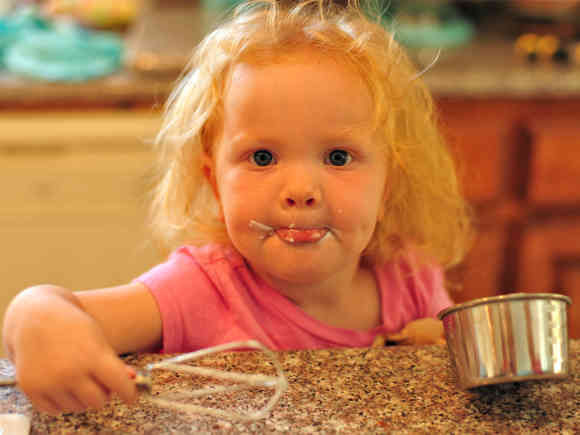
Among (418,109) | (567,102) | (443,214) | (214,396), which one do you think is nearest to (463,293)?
(567,102)

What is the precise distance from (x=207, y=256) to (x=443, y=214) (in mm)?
368

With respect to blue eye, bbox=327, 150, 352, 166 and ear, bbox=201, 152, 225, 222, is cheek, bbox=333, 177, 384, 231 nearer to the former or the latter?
blue eye, bbox=327, 150, 352, 166

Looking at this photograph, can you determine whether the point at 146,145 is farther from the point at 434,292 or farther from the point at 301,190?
the point at 301,190

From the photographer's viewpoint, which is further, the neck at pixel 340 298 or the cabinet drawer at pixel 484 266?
the cabinet drawer at pixel 484 266

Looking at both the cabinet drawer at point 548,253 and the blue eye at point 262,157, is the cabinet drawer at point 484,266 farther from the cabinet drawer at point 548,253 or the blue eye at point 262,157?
the blue eye at point 262,157

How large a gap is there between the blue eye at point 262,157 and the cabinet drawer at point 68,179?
1186mm

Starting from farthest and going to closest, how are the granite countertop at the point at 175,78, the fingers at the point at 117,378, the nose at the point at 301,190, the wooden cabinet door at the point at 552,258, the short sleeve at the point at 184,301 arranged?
the wooden cabinet door at the point at 552,258, the granite countertop at the point at 175,78, the short sleeve at the point at 184,301, the nose at the point at 301,190, the fingers at the point at 117,378

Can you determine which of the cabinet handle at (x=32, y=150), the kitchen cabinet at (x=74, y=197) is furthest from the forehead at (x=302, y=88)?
the cabinet handle at (x=32, y=150)

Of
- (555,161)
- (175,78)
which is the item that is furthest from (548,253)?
(175,78)

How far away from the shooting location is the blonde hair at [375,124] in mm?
792

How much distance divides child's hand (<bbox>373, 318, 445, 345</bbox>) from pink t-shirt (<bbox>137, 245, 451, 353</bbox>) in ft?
0.28

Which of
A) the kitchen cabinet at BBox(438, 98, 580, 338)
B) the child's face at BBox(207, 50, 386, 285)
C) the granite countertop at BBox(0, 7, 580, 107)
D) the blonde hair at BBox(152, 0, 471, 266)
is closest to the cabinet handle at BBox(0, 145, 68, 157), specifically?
the granite countertop at BBox(0, 7, 580, 107)

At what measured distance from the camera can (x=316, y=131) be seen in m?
0.73

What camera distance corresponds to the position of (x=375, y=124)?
78cm
